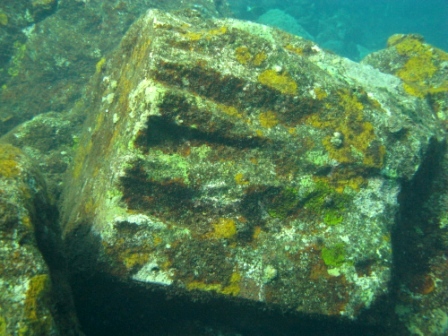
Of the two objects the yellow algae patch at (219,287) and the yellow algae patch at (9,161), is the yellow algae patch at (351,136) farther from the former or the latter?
the yellow algae patch at (9,161)

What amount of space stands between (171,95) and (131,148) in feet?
2.39

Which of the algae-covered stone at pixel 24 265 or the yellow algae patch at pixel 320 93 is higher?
the yellow algae patch at pixel 320 93

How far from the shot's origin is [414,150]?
4109mm

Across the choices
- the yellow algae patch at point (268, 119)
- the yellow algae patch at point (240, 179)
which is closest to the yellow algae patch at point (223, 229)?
the yellow algae patch at point (240, 179)

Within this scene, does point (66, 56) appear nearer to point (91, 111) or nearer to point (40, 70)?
point (40, 70)

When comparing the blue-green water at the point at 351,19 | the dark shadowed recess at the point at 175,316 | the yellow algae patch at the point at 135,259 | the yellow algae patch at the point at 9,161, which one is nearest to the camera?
the yellow algae patch at the point at 9,161

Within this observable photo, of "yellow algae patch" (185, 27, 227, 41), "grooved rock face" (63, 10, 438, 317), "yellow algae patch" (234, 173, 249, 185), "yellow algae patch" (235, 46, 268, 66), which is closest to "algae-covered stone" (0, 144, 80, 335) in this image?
"grooved rock face" (63, 10, 438, 317)

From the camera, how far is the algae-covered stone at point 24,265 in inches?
71.2

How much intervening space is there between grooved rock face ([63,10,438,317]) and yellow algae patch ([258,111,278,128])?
1 centimetres

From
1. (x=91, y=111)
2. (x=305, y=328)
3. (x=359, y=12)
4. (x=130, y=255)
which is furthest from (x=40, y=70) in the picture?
(x=359, y=12)

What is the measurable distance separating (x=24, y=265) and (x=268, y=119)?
2903 millimetres

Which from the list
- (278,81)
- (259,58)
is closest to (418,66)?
(278,81)

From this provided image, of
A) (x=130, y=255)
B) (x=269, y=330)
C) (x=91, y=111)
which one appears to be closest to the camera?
(x=130, y=255)

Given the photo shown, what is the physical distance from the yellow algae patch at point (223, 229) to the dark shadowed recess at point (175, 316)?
63cm
